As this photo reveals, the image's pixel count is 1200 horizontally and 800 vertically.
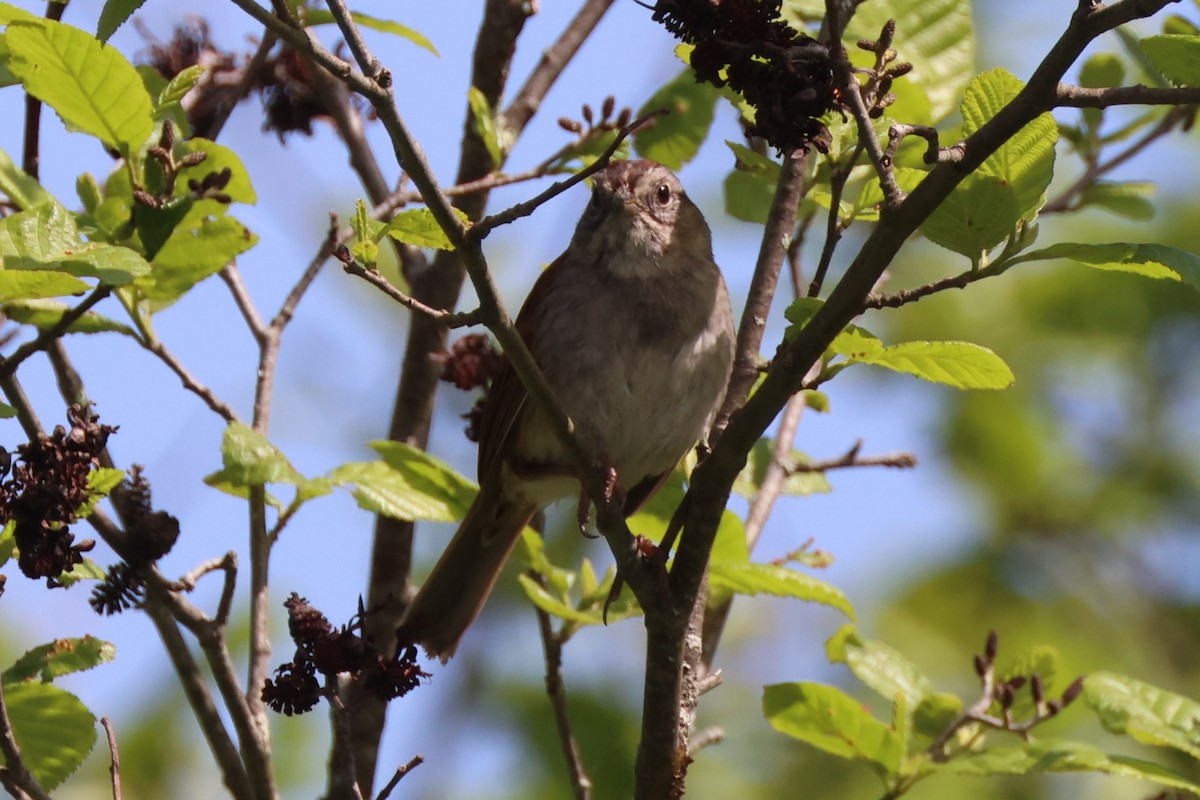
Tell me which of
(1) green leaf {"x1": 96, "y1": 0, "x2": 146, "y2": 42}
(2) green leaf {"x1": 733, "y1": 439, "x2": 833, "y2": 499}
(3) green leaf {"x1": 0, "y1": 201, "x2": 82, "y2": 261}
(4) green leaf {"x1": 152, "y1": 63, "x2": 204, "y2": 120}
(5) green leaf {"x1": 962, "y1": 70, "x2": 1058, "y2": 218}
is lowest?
(5) green leaf {"x1": 962, "y1": 70, "x2": 1058, "y2": 218}

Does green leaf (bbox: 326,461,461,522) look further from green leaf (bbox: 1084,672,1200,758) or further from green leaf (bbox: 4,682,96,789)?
green leaf (bbox: 1084,672,1200,758)

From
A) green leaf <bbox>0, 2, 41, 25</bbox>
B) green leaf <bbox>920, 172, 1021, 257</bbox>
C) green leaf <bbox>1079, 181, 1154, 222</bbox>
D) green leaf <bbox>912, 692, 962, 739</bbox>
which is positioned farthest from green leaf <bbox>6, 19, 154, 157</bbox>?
green leaf <bbox>1079, 181, 1154, 222</bbox>

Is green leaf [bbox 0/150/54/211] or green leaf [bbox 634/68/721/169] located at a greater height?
green leaf [bbox 634/68/721/169]

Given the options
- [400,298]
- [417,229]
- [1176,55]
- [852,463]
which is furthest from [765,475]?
[1176,55]

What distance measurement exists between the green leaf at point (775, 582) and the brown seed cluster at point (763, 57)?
1222 millimetres

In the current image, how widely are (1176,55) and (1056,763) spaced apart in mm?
1526

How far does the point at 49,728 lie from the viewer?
3.01 metres

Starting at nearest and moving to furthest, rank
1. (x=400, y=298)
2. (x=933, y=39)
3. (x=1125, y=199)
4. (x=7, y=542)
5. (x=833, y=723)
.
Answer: (x=400, y=298) → (x=7, y=542) → (x=833, y=723) → (x=933, y=39) → (x=1125, y=199)

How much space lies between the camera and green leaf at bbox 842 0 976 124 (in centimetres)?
389

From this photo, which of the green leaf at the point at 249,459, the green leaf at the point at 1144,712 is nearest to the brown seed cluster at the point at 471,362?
the green leaf at the point at 249,459

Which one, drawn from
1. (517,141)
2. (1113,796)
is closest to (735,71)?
(517,141)

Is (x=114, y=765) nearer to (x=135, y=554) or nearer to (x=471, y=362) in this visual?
(x=135, y=554)

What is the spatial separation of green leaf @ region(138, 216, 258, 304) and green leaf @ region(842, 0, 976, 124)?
173 cm

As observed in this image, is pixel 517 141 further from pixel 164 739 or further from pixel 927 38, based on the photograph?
pixel 164 739
